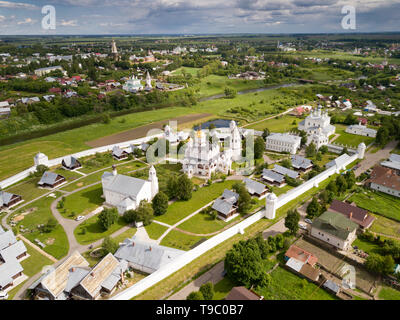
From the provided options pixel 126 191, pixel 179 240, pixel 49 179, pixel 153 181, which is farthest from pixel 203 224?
pixel 49 179

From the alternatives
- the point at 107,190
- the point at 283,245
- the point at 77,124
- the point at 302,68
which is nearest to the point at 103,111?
the point at 77,124

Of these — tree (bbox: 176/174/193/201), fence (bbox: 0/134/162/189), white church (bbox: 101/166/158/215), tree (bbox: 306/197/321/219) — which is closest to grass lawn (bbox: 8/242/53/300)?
white church (bbox: 101/166/158/215)

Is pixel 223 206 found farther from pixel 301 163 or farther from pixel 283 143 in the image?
pixel 283 143

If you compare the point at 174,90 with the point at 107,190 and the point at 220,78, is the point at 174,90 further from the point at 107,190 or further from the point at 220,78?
the point at 107,190

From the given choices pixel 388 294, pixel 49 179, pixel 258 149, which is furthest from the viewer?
pixel 258 149

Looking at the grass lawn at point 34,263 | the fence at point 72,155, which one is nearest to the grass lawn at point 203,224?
the grass lawn at point 34,263

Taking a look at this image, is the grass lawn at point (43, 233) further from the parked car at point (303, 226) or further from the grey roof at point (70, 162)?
the parked car at point (303, 226)
